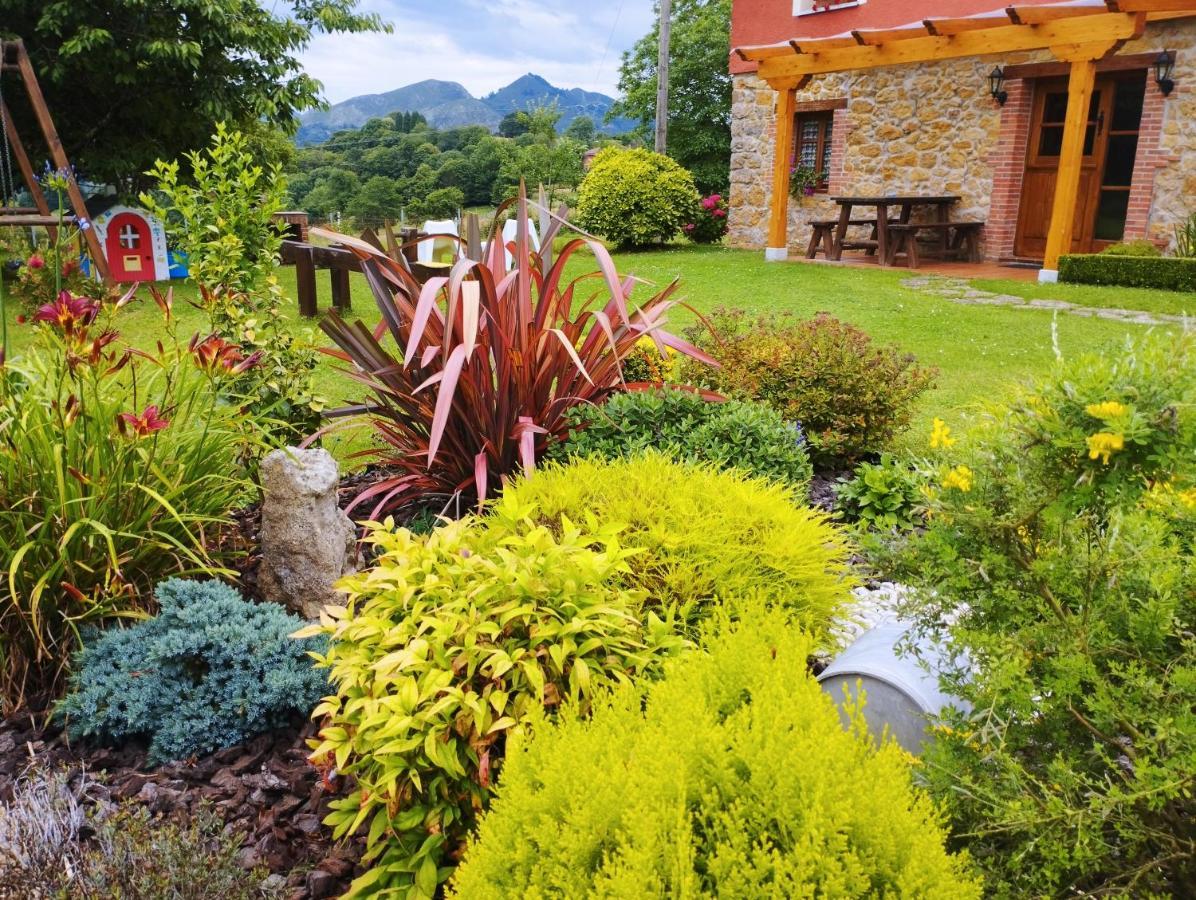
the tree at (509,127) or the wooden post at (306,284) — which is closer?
the wooden post at (306,284)

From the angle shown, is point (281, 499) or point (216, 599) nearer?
point (216, 599)

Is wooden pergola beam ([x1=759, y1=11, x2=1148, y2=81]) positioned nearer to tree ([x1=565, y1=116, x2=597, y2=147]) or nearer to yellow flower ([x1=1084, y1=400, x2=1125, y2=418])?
yellow flower ([x1=1084, y1=400, x2=1125, y2=418])

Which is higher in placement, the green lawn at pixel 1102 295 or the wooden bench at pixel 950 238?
the wooden bench at pixel 950 238

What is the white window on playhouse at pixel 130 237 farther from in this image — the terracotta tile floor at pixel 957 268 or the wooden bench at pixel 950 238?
the wooden bench at pixel 950 238

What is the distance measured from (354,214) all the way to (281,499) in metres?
28.7

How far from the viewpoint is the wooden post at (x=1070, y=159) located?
9.94m

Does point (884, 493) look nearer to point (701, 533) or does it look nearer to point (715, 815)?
A: point (701, 533)

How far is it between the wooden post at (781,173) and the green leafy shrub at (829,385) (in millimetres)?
9238

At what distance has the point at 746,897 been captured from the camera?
1138 millimetres

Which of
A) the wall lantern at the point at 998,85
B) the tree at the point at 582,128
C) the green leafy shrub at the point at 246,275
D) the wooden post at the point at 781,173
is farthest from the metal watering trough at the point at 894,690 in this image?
the tree at the point at 582,128

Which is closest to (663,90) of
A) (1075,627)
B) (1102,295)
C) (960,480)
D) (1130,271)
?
(1130,271)

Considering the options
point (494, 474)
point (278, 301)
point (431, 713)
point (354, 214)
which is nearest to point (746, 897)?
point (431, 713)

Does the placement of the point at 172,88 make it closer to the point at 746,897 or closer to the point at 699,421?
the point at 699,421

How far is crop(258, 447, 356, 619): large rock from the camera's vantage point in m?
2.74
